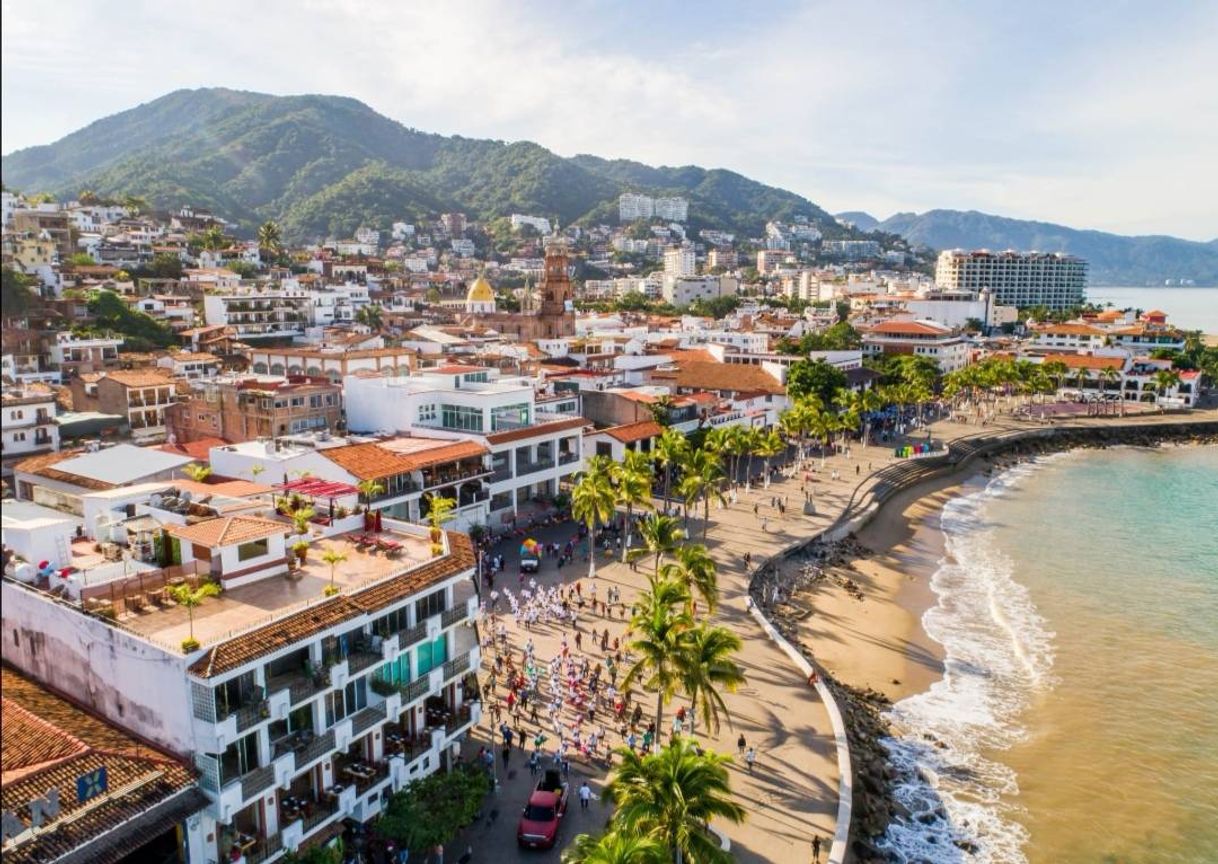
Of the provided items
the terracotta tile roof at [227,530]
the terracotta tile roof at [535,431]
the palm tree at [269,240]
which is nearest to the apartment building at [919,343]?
the terracotta tile roof at [535,431]

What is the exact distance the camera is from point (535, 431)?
5128cm

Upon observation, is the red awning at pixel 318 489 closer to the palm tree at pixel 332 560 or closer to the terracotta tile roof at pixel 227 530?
the palm tree at pixel 332 560

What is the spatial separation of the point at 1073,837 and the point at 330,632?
75.2 feet

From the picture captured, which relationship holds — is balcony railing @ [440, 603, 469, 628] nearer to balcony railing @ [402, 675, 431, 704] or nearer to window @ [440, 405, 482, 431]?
balcony railing @ [402, 675, 431, 704]

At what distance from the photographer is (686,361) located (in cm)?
9181

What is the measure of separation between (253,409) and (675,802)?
40.0 meters

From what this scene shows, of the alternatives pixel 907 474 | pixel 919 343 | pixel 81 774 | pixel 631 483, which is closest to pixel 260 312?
pixel 631 483

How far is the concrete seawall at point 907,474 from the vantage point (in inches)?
1069

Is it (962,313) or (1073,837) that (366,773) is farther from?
(962,313)

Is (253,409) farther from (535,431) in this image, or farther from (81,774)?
(81,774)

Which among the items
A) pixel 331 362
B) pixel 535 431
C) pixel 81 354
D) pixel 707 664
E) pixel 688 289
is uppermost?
pixel 688 289

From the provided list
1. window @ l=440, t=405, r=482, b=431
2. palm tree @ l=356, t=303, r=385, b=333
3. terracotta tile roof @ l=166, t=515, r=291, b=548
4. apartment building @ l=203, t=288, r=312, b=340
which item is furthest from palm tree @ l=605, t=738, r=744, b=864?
palm tree @ l=356, t=303, r=385, b=333

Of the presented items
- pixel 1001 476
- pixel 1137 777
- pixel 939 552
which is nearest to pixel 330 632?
pixel 1137 777

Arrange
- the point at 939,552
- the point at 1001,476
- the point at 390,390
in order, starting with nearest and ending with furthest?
the point at 390,390 → the point at 939,552 → the point at 1001,476
